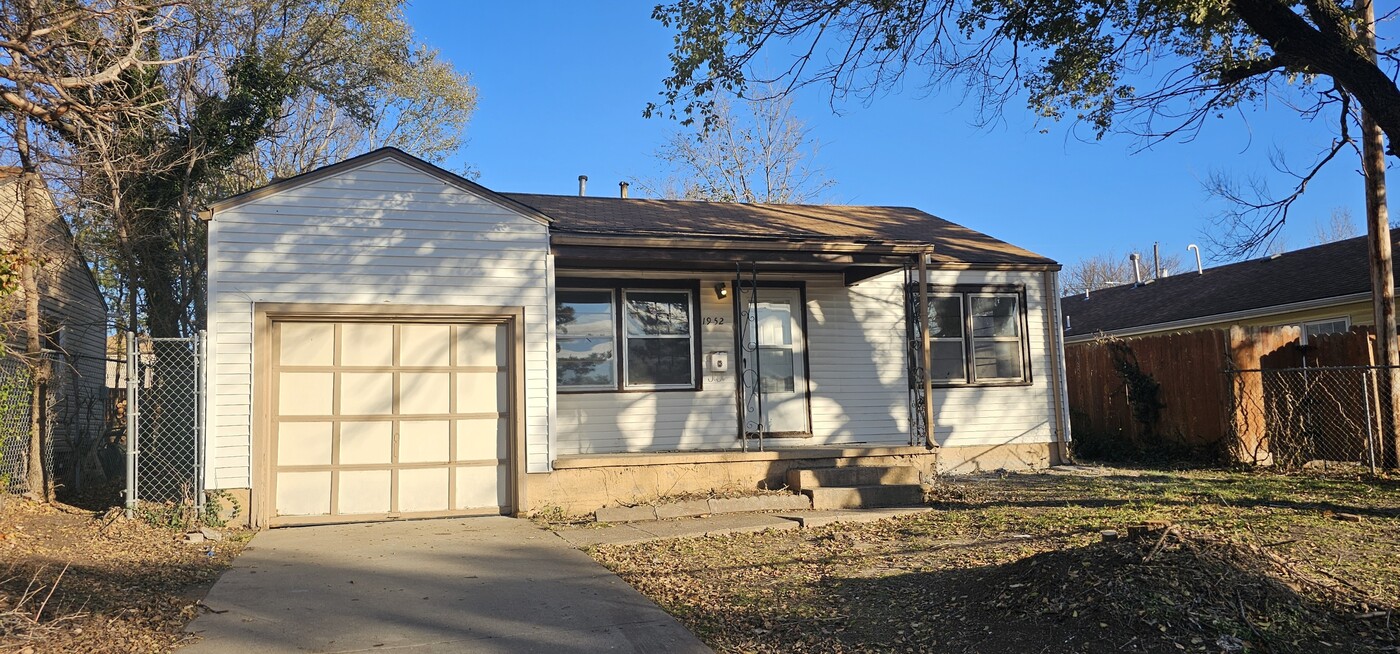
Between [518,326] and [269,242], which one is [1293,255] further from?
[269,242]

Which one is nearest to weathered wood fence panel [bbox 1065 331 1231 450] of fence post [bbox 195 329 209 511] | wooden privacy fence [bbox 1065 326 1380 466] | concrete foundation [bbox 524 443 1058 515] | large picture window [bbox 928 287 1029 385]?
wooden privacy fence [bbox 1065 326 1380 466]

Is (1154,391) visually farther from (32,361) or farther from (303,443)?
(32,361)

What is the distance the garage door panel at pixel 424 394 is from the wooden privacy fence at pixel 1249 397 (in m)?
10.1

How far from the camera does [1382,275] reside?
11.4m

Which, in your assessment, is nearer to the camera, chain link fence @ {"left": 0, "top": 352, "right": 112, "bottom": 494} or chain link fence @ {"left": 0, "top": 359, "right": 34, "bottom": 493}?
chain link fence @ {"left": 0, "top": 359, "right": 34, "bottom": 493}

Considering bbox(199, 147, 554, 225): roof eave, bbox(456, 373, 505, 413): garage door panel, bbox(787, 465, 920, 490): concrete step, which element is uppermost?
bbox(199, 147, 554, 225): roof eave

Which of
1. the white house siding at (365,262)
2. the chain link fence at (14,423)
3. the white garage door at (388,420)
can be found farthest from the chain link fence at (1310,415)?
the chain link fence at (14,423)

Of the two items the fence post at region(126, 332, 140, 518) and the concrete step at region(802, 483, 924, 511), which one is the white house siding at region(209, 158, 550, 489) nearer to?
the fence post at region(126, 332, 140, 518)

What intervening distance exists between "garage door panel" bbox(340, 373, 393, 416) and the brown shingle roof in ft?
8.81

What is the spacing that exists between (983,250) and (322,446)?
9.14m

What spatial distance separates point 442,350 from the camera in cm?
955

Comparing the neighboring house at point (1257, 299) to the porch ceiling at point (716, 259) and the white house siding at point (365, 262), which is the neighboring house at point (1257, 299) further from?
the white house siding at point (365, 262)

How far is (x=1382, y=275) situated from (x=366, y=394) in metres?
12.3

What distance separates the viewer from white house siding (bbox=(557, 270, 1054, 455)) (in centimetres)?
1112
